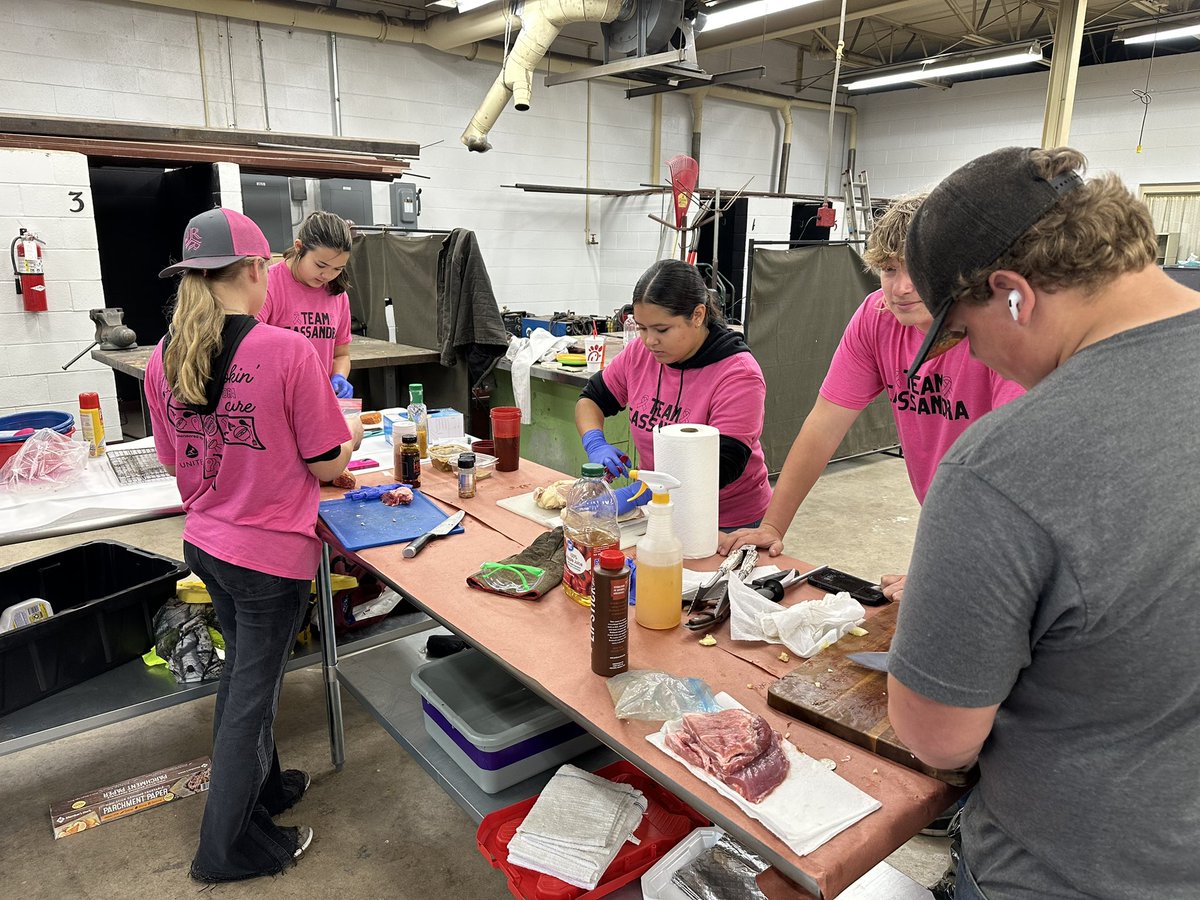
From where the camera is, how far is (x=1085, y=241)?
2.45 feet

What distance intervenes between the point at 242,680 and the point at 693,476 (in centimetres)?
116

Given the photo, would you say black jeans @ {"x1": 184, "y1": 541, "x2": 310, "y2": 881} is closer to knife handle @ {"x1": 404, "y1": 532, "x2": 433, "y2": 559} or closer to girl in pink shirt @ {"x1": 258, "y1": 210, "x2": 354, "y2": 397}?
knife handle @ {"x1": 404, "y1": 532, "x2": 433, "y2": 559}

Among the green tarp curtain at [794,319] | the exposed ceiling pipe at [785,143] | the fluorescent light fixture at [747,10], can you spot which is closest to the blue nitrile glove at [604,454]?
the green tarp curtain at [794,319]

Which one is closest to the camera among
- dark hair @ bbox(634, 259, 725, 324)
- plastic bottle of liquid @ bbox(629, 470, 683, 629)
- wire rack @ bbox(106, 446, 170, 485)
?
plastic bottle of liquid @ bbox(629, 470, 683, 629)

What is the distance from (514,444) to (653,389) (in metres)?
0.52

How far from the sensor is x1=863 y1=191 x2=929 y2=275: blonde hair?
61.5 inches

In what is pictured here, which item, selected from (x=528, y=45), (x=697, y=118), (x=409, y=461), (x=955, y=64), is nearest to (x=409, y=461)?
(x=409, y=461)

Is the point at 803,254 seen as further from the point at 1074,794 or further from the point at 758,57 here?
the point at 758,57

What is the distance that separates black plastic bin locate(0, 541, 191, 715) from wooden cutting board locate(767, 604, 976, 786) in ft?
6.68

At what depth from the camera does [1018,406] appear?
0.76 m

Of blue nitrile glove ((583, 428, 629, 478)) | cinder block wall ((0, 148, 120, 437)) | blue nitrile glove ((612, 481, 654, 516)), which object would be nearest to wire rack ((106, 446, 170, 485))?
blue nitrile glove ((583, 428, 629, 478))

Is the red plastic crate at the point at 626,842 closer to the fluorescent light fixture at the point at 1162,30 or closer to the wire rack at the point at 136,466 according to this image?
the wire rack at the point at 136,466

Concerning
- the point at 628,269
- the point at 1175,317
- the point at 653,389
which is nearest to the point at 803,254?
the point at 653,389

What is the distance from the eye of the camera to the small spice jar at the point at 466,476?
2.30 meters
